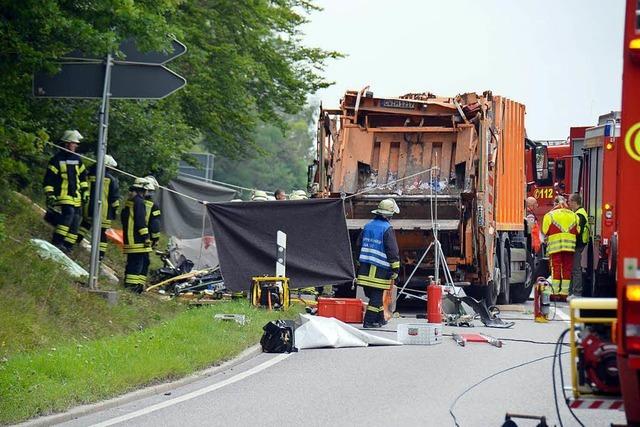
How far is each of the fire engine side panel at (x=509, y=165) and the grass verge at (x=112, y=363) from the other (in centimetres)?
697

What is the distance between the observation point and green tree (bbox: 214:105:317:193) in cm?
8744

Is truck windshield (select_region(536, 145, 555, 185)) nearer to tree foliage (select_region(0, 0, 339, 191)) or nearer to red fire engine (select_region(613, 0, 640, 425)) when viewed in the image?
tree foliage (select_region(0, 0, 339, 191))

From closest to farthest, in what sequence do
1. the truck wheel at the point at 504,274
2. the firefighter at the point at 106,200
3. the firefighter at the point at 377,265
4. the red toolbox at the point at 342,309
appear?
the firefighter at the point at 377,265, the red toolbox at the point at 342,309, the firefighter at the point at 106,200, the truck wheel at the point at 504,274

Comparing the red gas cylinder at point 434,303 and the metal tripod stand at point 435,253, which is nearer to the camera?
the red gas cylinder at point 434,303

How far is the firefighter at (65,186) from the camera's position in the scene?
19312 millimetres

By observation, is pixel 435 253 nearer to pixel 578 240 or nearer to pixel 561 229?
pixel 561 229

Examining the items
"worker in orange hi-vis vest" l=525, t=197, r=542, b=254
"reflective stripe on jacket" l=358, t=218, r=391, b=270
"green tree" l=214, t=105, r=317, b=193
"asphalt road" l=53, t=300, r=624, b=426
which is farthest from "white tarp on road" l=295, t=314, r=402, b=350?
"green tree" l=214, t=105, r=317, b=193

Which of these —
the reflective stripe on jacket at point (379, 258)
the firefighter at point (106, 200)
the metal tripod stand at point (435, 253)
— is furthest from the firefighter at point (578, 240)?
the firefighter at point (106, 200)

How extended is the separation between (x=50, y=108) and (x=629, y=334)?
13.5 metres

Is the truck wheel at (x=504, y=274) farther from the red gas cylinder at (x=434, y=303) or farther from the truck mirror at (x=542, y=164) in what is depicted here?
the red gas cylinder at (x=434, y=303)

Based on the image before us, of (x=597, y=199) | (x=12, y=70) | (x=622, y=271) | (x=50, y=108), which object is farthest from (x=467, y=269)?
(x=622, y=271)

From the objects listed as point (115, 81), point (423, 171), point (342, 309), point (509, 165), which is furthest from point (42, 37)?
point (509, 165)

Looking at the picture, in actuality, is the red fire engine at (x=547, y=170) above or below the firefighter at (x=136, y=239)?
above

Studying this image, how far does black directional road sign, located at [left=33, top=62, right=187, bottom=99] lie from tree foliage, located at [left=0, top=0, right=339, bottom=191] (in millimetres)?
274
